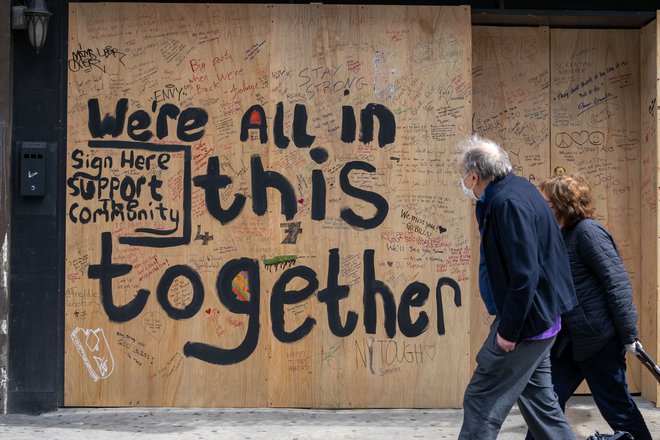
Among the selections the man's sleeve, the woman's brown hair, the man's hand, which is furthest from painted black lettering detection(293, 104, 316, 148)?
the man's hand

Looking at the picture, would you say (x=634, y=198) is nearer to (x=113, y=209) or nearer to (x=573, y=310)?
(x=573, y=310)

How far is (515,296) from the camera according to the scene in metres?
4.81

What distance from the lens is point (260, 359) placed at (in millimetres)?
7254

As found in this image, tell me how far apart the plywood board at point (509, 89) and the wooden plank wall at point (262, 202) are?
460mm

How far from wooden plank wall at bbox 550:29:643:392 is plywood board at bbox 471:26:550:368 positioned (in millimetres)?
96

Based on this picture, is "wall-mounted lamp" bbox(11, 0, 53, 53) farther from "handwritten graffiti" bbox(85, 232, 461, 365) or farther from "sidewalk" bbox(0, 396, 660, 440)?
"sidewalk" bbox(0, 396, 660, 440)

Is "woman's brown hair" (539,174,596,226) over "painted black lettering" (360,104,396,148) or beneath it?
beneath

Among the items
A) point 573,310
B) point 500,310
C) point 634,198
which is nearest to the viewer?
point 500,310

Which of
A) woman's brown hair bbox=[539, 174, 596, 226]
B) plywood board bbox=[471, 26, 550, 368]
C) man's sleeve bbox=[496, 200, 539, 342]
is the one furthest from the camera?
plywood board bbox=[471, 26, 550, 368]

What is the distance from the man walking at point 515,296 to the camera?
484cm

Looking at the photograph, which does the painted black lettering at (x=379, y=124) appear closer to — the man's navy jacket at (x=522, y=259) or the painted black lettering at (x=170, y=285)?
the painted black lettering at (x=170, y=285)

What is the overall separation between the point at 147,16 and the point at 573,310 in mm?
3625

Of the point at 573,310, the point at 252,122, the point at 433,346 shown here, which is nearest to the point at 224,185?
the point at 252,122

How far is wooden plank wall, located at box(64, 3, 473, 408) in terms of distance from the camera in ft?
23.7
